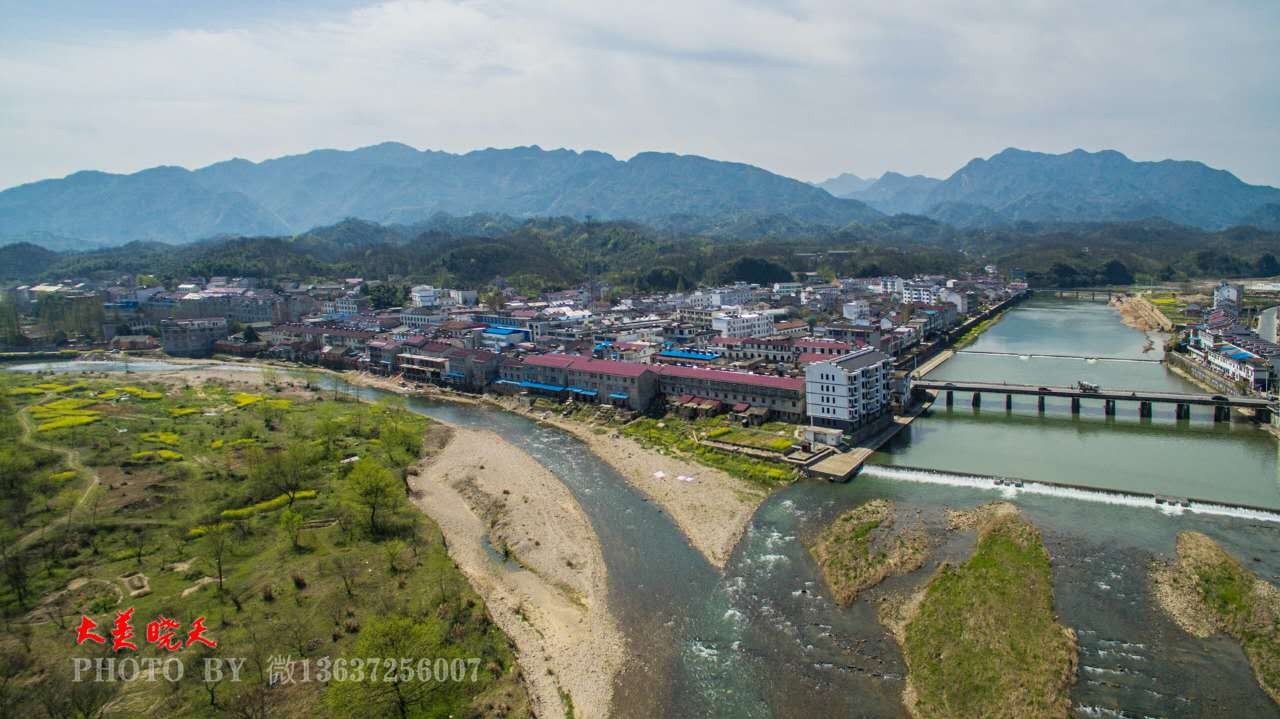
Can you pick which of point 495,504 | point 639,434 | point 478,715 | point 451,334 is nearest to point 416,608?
point 478,715

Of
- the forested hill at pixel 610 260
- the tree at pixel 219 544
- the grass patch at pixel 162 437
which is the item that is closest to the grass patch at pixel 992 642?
the tree at pixel 219 544

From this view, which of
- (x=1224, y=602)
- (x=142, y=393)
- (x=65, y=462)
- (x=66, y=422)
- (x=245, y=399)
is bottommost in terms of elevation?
(x=1224, y=602)

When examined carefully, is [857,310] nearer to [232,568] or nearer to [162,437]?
[162,437]

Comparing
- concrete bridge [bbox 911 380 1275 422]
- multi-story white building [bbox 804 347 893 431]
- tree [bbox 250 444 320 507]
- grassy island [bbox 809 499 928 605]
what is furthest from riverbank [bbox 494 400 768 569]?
concrete bridge [bbox 911 380 1275 422]

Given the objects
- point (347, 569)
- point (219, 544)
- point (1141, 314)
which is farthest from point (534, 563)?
point (1141, 314)

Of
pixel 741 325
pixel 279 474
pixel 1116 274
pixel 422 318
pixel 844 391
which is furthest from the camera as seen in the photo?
pixel 1116 274

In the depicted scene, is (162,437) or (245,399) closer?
(162,437)

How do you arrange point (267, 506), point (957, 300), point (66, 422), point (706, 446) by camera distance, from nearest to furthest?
point (267, 506) → point (706, 446) → point (66, 422) → point (957, 300)
